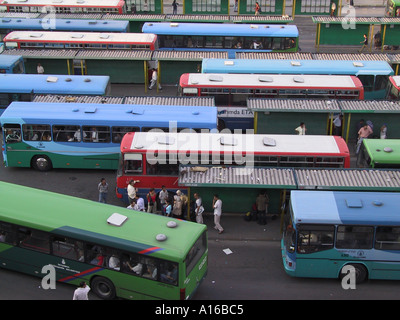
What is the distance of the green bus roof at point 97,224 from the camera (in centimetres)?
1738

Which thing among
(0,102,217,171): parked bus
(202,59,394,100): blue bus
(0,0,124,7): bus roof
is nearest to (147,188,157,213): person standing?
(0,102,217,171): parked bus

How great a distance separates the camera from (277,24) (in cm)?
4353

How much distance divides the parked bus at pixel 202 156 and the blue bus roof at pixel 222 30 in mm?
16344

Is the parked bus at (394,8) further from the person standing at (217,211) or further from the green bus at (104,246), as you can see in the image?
the green bus at (104,246)

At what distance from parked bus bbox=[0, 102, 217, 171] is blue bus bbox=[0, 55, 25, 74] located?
7.30 m

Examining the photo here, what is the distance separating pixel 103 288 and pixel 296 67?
62.8 ft


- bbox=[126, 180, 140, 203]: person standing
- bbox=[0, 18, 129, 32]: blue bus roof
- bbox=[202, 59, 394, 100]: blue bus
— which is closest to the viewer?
bbox=[126, 180, 140, 203]: person standing

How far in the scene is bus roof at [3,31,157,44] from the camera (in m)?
37.8

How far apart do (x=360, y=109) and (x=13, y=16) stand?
28.6m

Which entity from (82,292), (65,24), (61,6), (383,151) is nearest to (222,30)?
(65,24)

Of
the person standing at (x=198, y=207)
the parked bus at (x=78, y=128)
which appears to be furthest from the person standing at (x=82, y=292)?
the parked bus at (x=78, y=128)

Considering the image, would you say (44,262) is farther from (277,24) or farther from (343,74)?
(277,24)

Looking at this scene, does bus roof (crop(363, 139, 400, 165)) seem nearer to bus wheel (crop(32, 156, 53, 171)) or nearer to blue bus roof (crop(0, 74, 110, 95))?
blue bus roof (crop(0, 74, 110, 95))
